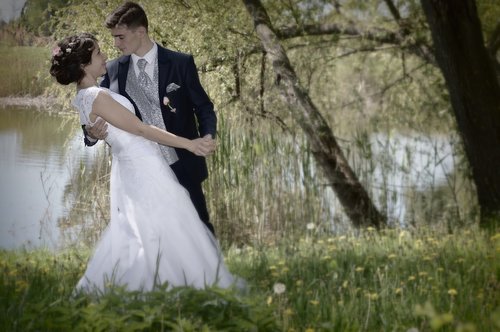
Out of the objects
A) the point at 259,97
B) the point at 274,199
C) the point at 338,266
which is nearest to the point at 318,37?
the point at 259,97

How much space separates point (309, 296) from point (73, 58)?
1615 mm

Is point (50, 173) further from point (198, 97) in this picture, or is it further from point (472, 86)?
point (198, 97)

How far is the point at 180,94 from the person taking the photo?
4031 millimetres

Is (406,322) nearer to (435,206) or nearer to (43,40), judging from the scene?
(435,206)

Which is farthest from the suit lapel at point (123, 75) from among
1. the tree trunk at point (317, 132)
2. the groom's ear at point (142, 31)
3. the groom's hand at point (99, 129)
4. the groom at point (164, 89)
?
the tree trunk at point (317, 132)

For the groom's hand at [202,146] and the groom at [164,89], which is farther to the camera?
the groom at [164,89]

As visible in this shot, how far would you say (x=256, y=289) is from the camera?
160 inches

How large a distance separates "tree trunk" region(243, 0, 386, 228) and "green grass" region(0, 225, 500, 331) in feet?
6.02

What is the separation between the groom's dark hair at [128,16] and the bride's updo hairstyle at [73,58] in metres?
0.24

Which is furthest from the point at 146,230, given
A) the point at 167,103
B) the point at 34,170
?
the point at 34,170

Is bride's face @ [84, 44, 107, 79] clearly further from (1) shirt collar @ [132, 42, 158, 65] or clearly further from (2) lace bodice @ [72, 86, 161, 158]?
(1) shirt collar @ [132, 42, 158, 65]

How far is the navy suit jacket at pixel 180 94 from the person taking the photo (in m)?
4.01

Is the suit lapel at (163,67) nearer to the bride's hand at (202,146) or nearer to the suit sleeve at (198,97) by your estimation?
the suit sleeve at (198,97)

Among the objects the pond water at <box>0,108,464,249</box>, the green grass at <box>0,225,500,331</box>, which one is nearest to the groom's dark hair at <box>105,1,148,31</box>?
the green grass at <box>0,225,500,331</box>
